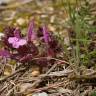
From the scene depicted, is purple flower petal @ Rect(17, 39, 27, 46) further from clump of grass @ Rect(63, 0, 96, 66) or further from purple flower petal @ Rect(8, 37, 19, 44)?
clump of grass @ Rect(63, 0, 96, 66)

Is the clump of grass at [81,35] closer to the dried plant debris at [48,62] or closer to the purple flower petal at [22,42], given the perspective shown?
the dried plant debris at [48,62]

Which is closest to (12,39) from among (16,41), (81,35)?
(16,41)

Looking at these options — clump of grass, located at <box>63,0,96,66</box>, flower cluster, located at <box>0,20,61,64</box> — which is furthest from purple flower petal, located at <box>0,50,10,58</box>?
clump of grass, located at <box>63,0,96,66</box>

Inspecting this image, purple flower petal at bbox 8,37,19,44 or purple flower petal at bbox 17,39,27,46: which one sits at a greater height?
purple flower petal at bbox 8,37,19,44

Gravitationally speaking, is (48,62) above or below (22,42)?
below

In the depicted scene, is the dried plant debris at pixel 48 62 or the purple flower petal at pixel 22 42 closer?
the dried plant debris at pixel 48 62

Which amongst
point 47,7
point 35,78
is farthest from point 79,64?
point 47,7

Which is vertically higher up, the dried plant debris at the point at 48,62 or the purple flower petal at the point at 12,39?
the purple flower petal at the point at 12,39

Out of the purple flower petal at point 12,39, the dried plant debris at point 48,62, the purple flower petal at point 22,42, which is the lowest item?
the dried plant debris at point 48,62

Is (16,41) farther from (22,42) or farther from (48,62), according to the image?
(48,62)

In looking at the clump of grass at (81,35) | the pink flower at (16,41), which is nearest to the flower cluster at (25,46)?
the pink flower at (16,41)
